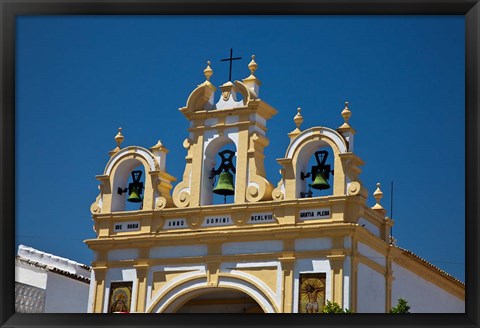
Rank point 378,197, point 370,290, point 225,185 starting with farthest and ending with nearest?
point 378,197 < point 225,185 < point 370,290

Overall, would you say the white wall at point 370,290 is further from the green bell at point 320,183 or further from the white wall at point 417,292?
the green bell at point 320,183

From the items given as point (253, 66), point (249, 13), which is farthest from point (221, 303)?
point (249, 13)

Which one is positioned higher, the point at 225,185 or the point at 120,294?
the point at 225,185

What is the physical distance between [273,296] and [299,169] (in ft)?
5.28

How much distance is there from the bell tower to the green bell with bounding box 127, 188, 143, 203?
600 millimetres

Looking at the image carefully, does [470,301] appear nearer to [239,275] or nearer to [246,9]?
[246,9]

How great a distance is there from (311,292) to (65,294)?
10.7ft

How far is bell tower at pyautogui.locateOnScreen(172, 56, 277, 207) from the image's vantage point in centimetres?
1402

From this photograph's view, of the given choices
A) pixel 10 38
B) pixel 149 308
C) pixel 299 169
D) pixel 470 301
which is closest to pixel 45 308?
pixel 149 308

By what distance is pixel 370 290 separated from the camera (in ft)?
44.3

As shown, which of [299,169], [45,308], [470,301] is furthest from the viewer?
[299,169]

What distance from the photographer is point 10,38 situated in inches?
313

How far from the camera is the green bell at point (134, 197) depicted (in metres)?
14.9

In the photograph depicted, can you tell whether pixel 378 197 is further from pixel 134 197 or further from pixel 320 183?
pixel 134 197
